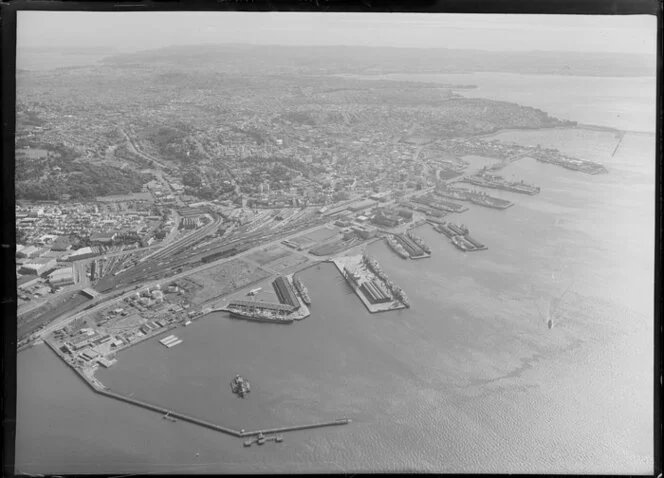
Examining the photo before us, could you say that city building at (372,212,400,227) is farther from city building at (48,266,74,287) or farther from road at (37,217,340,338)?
city building at (48,266,74,287)

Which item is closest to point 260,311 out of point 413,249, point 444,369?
point 413,249

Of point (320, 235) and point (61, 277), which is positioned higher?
point (320, 235)

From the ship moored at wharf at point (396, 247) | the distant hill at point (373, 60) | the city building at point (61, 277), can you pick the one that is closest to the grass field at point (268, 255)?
the ship moored at wharf at point (396, 247)

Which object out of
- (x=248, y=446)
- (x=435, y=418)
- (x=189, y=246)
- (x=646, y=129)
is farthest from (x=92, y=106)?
(x=646, y=129)

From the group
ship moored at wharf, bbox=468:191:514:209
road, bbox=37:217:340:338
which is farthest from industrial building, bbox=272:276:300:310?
ship moored at wharf, bbox=468:191:514:209

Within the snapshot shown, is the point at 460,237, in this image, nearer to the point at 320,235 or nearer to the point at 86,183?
the point at 320,235

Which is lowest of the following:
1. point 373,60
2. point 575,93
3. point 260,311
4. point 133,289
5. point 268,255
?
point 260,311
